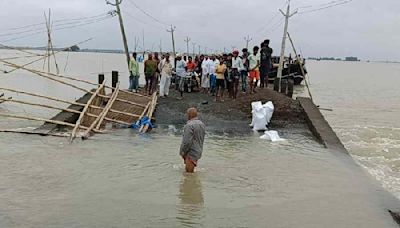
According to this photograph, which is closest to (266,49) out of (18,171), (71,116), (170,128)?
(170,128)

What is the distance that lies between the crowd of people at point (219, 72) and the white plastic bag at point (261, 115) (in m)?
2.55

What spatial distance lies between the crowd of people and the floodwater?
4.45 m

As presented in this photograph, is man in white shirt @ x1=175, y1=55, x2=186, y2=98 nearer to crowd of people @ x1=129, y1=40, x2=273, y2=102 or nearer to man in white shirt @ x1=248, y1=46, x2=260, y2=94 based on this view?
crowd of people @ x1=129, y1=40, x2=273, y2=102

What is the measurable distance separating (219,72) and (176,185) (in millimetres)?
8944

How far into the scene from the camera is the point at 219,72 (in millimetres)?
16875

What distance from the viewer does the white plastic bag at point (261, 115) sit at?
14.3m

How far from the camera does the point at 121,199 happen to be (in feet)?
24.6

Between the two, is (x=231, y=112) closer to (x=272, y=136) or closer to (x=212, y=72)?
(x=272, y=136)

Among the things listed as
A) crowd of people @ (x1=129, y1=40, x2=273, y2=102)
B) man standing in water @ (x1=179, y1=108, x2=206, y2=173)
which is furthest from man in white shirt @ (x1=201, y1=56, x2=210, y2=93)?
man standing in water @ (x1=179, y1=108, x2=206, y2=173)

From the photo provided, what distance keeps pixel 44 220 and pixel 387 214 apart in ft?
16.1

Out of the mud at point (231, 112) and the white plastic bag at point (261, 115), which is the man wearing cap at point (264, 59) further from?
the white plastic bag at point (261, 115)

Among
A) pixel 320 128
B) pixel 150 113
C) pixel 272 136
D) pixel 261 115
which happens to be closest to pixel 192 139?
pixel 272 136

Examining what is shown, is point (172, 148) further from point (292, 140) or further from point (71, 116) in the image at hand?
point (71, 116)

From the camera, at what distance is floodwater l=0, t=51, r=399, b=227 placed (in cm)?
680
